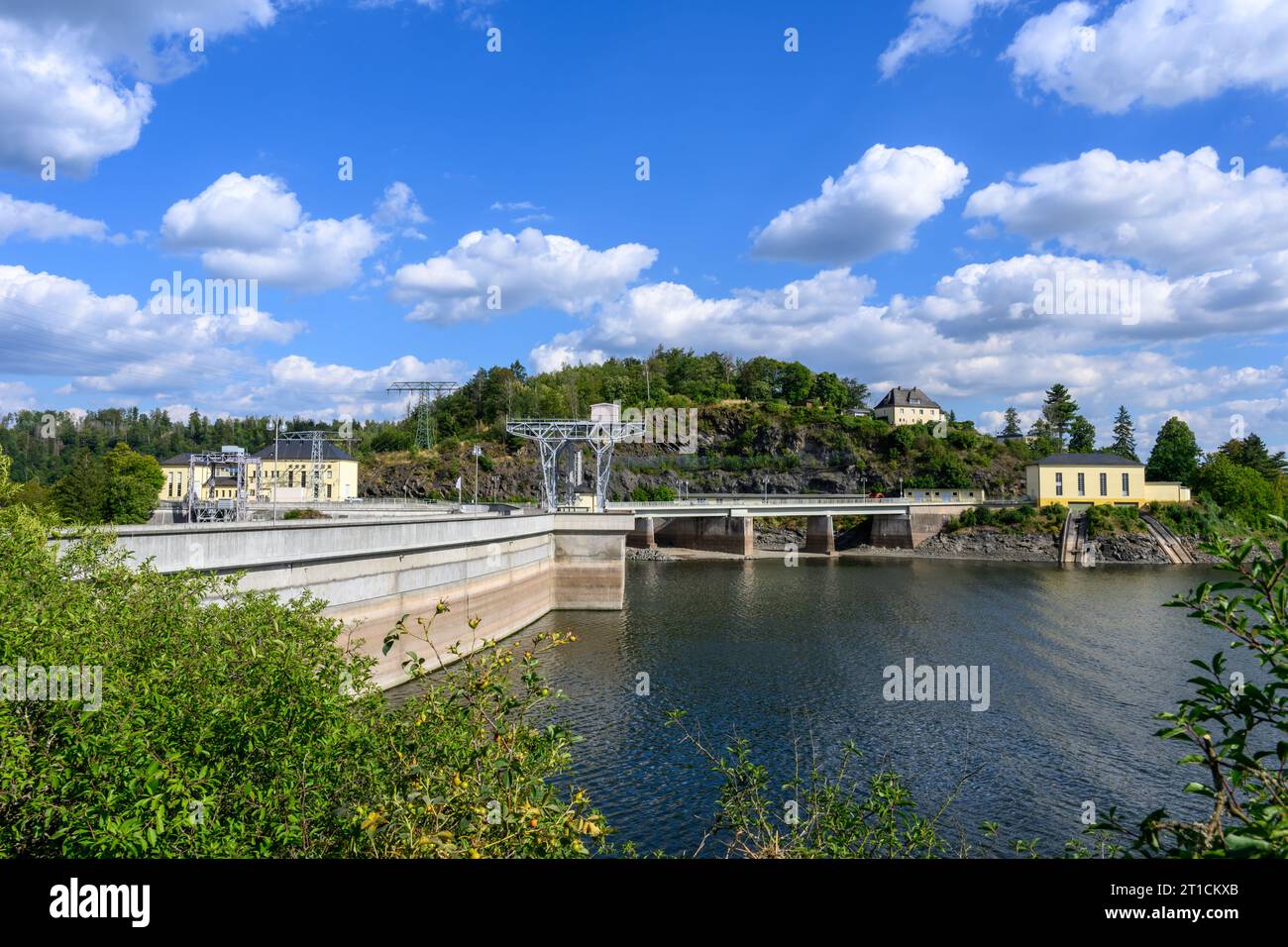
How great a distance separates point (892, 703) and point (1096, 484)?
279 ft

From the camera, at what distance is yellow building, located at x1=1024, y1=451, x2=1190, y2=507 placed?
3888 inches

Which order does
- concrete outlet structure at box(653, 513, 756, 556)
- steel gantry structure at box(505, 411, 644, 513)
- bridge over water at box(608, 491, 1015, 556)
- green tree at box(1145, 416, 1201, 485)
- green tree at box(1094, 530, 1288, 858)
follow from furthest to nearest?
green tree at box(1145, 416, 1201, 485)
bridge over water at box(608, 491, 1015, 556)
concrete outlet structure at box(653, 513, 756, 556)
steel gantry structure at box(505, 411, 644, 513)
green tree at box(1094, 530, 1288, 858)

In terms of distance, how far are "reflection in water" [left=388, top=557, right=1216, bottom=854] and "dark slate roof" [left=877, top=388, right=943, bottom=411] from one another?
9626 cm

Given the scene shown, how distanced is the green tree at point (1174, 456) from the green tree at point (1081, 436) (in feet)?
62.2

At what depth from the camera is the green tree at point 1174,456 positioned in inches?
4662

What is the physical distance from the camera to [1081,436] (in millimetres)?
148750

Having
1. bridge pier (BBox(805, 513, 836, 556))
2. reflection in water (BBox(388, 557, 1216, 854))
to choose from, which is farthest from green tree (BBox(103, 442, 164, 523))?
bridge pier (BBox(805, 513, 836, 556))

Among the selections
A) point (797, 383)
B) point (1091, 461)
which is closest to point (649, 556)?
point (1091, 461)

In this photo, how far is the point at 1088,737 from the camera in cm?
2673

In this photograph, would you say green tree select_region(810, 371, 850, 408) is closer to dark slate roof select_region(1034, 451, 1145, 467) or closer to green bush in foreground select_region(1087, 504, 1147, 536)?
dark slate roof select_region(1034, 451, 1145, 467)

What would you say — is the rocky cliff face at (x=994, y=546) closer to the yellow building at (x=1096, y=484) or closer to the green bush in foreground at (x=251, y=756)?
the yellow building at (x=1096, y=484)

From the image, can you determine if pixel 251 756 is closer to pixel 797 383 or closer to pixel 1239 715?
pixel 1239 715

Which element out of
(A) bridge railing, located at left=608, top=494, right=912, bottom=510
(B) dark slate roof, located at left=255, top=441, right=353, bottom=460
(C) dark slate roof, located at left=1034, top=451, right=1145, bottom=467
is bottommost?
(A) bridge railing, located at left=608, top=494, right=912, bottom=510

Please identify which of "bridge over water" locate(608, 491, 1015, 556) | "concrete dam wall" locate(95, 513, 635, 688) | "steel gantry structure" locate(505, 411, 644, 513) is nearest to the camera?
"concrete dam wall" locate(95, 513, 635, 688)
